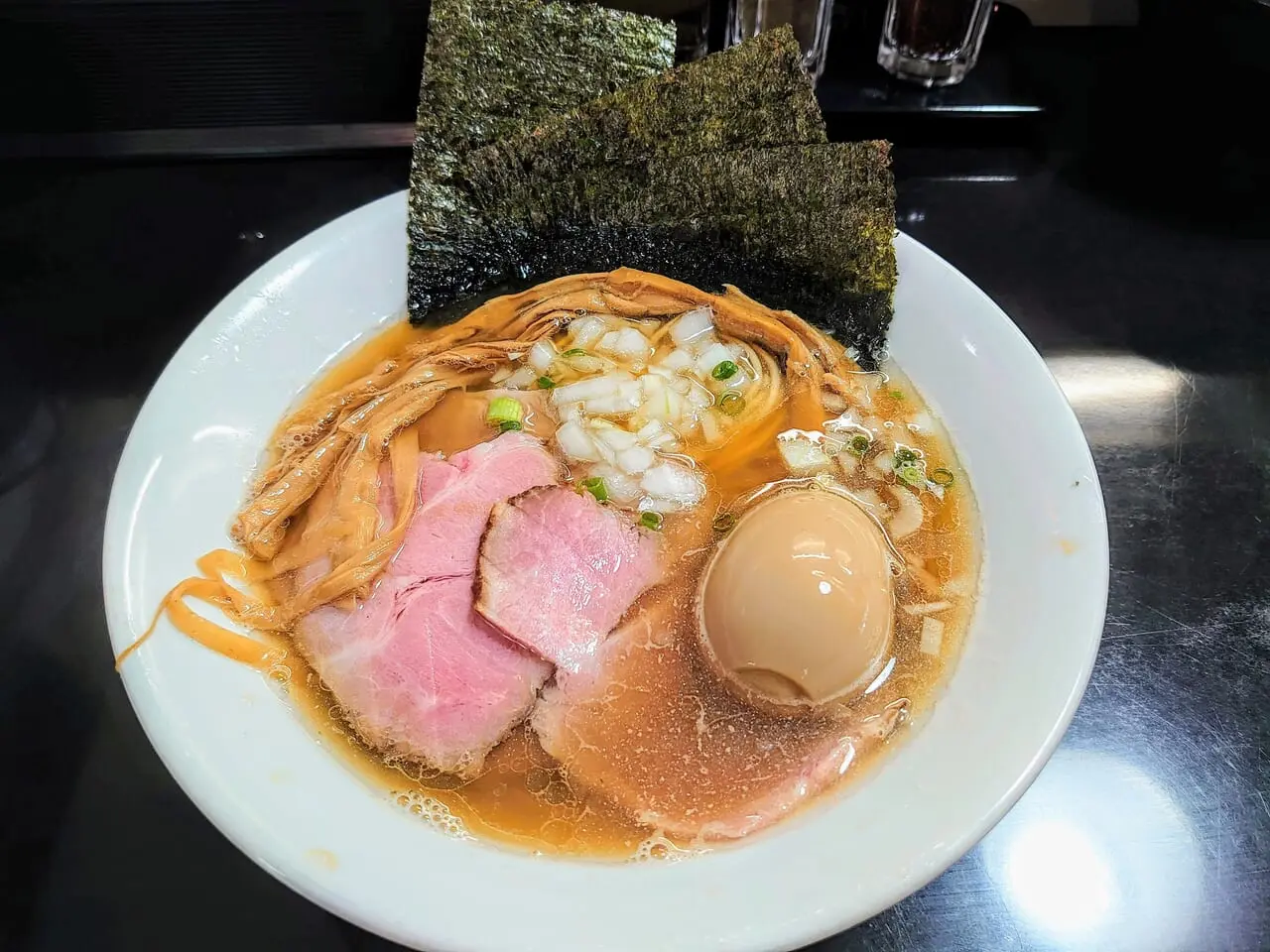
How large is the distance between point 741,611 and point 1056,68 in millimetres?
1992

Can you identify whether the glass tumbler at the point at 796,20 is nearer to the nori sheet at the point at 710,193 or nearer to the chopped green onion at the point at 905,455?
the nori sheet at the point at 710,193

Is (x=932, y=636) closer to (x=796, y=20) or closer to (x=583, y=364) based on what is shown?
(x=583, y=364)

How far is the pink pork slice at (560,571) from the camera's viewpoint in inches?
51.3

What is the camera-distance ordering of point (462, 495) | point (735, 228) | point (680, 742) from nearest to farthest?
point (680, 742), point (462, 495), point (735, 228)

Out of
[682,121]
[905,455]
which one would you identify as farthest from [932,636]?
[682,121]

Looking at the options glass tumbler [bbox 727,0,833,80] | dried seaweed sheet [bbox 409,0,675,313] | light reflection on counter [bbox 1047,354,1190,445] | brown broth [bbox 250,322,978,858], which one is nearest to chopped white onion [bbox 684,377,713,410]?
brown broth [bbox 250,322,978,858]

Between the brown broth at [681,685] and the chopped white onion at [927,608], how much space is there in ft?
0.03

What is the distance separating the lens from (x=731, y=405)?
5.23 feet

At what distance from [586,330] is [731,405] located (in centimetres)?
35

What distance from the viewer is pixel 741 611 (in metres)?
1.26

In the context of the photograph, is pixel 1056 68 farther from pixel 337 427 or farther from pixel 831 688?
pixel 337 427

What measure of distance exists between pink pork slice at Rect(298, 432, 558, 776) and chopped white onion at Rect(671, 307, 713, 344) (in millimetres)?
635

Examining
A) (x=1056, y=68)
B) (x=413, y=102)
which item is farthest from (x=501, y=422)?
(x=1056, y=68)

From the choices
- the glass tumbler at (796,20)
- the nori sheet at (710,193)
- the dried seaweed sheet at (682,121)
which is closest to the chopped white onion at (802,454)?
the nori sheet at (710,193)
